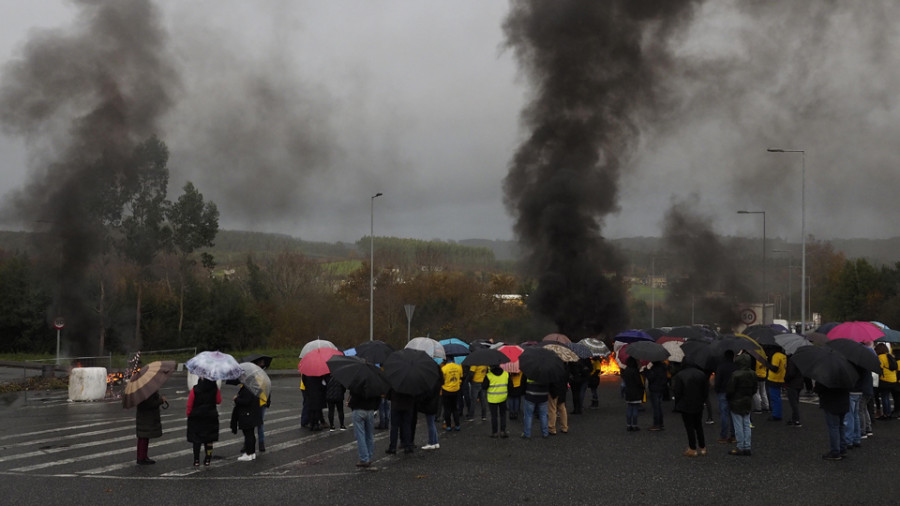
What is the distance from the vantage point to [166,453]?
44.1 feet

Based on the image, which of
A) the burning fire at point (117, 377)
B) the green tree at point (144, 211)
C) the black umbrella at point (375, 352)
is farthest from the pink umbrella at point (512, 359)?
the green tree at point (144, 211)

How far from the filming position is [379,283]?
200 feet

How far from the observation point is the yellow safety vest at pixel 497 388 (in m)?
14.5

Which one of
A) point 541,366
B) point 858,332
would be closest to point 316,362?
point 541,366

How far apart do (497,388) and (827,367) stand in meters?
5.30

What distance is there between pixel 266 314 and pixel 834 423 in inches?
1730

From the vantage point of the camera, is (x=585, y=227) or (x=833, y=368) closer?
(x=833, y=368)

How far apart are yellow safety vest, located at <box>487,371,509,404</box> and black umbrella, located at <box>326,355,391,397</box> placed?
9.28 feet

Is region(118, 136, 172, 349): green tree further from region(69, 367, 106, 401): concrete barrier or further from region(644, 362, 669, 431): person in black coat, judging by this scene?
region(644, 362, 669, 431): person in black coat

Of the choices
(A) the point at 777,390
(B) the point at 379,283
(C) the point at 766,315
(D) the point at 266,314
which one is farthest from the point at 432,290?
(A) the point at 777,390

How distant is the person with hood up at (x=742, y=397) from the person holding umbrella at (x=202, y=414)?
7.42m

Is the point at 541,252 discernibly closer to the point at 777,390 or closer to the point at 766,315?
the point at 766,315

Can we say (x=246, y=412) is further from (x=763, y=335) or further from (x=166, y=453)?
(x=763, y=335)

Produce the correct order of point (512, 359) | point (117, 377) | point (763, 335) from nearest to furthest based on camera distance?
point (512, 359) < point (763, 335) < point (117, 377)
